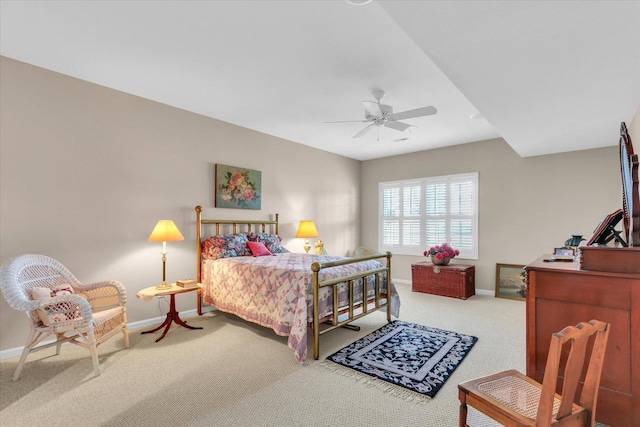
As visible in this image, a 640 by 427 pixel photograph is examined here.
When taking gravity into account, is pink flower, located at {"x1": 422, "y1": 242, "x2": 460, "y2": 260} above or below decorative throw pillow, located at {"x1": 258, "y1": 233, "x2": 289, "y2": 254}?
below

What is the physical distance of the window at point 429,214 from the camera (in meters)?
5.77

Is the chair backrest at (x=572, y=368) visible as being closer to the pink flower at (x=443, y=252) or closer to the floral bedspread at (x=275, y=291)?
the floral bedspread at (x=275, y=291)

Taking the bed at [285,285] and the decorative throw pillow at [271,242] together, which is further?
the decorative throw pillow at [271,242]

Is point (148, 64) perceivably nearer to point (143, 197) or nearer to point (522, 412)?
point (143, 197)

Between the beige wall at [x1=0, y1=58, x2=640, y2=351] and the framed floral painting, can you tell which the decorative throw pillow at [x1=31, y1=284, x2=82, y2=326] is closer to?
the beige wall at [x1=0, y1=58, x2=640, y2=351]

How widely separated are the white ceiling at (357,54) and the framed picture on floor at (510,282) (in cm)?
222

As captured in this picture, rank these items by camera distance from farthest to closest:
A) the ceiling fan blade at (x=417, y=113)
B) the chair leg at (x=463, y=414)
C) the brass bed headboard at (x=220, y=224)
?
1. the brass bed headboard at (x=220, y=224)
2. the ceiling fan blade at (x=417, y=113)
3. the chair leg at (x=463, y=414)

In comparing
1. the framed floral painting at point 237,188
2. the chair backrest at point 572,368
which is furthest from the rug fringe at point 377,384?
the framed floral painting at point 237,188

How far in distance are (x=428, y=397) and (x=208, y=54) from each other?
3287mm

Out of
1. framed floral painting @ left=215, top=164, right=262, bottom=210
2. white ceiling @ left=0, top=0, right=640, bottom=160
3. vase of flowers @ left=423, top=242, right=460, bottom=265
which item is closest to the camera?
white ceiling @ left=0, top=0, right=640, bottom=160

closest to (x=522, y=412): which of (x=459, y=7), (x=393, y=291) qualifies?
(x=459, y=7)

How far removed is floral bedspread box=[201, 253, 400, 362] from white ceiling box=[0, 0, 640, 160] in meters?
1.95

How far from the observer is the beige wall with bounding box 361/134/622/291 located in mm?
4695

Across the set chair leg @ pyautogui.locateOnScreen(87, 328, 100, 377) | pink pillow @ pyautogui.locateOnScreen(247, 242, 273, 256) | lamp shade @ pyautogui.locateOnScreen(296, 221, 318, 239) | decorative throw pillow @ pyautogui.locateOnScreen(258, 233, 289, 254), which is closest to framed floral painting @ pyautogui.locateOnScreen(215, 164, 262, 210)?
decorative throw pillow @ pyautogui.locateOnScreen(258, 233, 289, 254)
